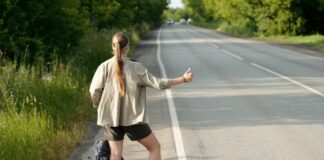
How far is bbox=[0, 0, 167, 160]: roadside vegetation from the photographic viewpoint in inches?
297

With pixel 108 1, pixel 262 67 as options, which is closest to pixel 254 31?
pixel 108 1

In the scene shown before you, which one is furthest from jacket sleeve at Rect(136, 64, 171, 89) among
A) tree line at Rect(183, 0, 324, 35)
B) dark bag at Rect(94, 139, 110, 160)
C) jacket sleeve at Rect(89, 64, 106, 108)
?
tree line at Rect(183, 0, 324, 35)

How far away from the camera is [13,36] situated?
13430 mm

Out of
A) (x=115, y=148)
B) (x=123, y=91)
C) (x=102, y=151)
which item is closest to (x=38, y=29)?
(x=102, y=151)

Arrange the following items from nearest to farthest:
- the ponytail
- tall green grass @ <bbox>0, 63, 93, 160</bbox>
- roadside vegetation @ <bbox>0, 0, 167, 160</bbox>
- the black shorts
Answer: the ponytail → the black shorts → tall green grass @ <bbox>0, 63, 93, 160</bbox> → roadside vegetation @ <bbox>0, 0, 167, 160</bbox>

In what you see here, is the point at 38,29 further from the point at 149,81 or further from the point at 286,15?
the point at 286,15

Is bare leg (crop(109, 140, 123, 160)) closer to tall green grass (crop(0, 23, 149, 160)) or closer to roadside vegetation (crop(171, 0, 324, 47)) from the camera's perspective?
tall green grass (crop(0, 23, 149, 160))

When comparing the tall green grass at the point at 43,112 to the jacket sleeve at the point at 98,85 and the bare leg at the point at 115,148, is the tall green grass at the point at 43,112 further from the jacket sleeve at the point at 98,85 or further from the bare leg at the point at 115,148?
the jacket sleeve at the point at 98,85

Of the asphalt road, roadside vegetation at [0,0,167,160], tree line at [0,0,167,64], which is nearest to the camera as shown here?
roadside vegetation at [0,0,167,160]

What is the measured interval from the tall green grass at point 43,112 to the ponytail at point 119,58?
2193 mm

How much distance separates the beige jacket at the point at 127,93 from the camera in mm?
5211

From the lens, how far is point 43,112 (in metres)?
8.79

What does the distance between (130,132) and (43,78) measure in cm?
601

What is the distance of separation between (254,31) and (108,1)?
33.4 meters
